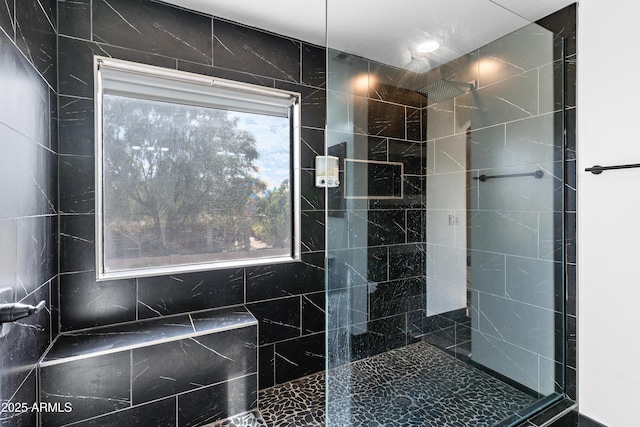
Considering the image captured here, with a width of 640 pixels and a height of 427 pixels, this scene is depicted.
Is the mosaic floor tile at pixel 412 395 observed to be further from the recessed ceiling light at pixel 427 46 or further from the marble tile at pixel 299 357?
the recessed ceiling light at pixel 427 46

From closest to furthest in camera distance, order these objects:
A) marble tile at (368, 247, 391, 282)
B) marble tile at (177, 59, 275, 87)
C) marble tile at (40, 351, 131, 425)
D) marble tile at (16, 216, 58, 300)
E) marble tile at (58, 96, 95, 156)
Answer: marble tile at (16, 216, 58, 300), marble tile at (40, 351, 131, 425), marble tile at (368, 247, 391, 282), marble tile at (58, 96, 95, 156), marble tile at (177, 59, 275, 87)

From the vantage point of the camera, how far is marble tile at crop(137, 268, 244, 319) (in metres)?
1.70

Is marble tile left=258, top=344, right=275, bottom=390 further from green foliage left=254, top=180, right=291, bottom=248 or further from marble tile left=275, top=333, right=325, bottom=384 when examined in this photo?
green foliage left=254, top=180, right=291, bottom=248

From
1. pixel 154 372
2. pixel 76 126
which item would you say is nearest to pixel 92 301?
pixel 154 372

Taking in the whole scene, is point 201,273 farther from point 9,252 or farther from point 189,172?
point 9,252

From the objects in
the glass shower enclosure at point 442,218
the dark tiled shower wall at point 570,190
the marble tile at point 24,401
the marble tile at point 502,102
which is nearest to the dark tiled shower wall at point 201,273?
the marble tile at point 24,401

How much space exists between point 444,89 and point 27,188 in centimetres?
190

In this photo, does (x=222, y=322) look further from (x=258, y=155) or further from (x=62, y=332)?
(x=258, y=155)

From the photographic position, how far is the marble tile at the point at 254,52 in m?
1.87

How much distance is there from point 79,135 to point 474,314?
2.35 metres

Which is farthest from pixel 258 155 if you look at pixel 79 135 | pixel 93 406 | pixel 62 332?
pixel 93 406

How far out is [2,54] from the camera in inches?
37.2

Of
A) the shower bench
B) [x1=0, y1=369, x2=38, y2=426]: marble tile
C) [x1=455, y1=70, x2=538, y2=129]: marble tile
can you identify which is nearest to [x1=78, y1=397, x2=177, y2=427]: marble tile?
the shower bench
